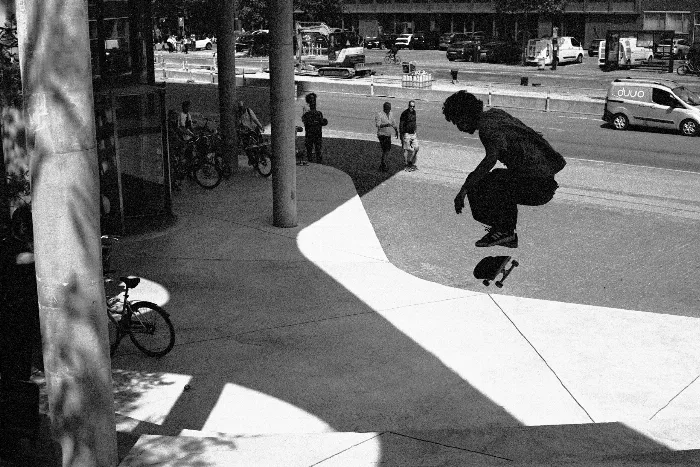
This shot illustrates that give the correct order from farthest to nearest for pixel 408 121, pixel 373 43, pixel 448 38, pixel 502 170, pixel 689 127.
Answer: pixel 373 43
pixel 448 38
pixel 689 127
pixel 408 121
pixel 502 170

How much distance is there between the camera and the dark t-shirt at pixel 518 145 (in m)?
5.95

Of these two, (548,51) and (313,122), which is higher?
(548,51)

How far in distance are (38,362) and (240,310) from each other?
3449 millimetres

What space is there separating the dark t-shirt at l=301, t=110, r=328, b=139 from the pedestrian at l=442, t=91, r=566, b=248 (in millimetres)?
18979

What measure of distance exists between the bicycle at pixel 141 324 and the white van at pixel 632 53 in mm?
47900

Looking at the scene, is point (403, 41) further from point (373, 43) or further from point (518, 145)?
point (518, 145)

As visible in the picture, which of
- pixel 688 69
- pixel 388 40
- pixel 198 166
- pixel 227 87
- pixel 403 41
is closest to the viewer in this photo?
pixel 198 166

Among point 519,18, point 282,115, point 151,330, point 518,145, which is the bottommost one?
point 151,330

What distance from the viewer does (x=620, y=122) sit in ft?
109

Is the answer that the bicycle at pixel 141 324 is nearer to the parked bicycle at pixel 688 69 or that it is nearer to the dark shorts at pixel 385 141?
the dark shorts at pixel 385 141

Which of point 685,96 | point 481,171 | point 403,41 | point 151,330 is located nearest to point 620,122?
point 685,96

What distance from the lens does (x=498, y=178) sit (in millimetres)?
6414

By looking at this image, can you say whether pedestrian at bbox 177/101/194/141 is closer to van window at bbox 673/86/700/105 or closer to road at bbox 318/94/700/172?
road at bbox 318/94/700/172

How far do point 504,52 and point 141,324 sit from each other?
5423 centimetres
